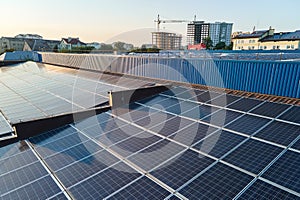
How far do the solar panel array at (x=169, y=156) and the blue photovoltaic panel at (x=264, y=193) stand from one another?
0.03 metres

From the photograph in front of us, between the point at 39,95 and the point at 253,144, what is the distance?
21815 mm

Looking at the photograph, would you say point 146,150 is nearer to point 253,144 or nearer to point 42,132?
point 253,144

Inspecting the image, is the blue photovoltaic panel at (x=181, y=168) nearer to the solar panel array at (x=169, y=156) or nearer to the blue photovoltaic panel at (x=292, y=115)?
the solar panel array at (x=169, y=156)

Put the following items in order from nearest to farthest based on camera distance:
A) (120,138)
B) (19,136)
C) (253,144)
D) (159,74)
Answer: (253,144), (120,138), (19,136), (159,74)

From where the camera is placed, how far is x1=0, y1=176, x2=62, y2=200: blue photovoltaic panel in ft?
26.1

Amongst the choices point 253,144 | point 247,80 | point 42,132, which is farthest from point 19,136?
point 247,80

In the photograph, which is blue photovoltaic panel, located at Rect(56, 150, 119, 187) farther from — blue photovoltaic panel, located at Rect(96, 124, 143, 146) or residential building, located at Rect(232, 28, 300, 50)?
residential building, located at Rect(232, 28, 300, 50)

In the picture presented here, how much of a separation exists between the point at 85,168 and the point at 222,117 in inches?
329

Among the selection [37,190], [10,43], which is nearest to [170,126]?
[37,190]

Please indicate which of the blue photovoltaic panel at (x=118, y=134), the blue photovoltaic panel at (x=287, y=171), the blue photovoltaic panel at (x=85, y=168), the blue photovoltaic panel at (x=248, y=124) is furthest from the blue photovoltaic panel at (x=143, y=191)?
the blue photovoltaic panel at (x=248, y=124)

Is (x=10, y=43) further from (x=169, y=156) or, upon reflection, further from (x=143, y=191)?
(x=143, y=191)

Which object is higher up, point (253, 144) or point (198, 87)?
point (198, 87)

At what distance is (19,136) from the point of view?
1266cm

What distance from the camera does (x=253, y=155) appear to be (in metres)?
8.42
